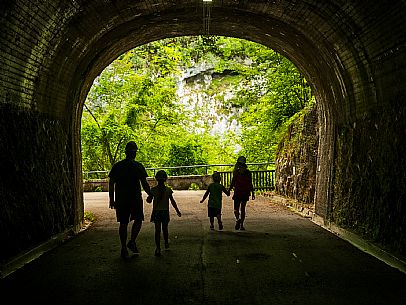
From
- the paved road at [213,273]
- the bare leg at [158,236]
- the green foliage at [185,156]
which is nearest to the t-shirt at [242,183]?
the paved road at [213,273]

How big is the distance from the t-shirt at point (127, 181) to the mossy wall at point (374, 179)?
406 centimetres

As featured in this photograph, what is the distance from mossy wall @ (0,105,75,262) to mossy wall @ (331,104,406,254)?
5877 mm

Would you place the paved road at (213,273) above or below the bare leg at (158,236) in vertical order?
below

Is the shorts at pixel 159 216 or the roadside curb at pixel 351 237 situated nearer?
the roadside curb at pixel 351 237

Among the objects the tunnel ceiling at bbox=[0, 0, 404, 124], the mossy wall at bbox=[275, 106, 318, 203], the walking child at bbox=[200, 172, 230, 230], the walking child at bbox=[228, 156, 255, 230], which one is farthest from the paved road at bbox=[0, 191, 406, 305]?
the mossy wall at bbox=[275, 106, 318, 203]

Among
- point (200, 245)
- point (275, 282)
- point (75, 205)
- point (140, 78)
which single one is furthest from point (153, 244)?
point (140, 78)

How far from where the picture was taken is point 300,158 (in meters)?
16.6

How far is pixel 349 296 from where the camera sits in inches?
225

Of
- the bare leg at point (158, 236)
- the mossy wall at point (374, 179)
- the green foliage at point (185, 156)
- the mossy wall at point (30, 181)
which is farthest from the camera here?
the green foliage at point (185, 156)

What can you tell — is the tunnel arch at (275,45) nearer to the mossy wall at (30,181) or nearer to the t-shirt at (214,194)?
the mossy wall at (30,181)

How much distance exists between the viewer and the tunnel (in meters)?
7.46

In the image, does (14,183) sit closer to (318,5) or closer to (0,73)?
(0,73)

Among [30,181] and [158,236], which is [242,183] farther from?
[30,181]

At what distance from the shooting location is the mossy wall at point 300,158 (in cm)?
1556
